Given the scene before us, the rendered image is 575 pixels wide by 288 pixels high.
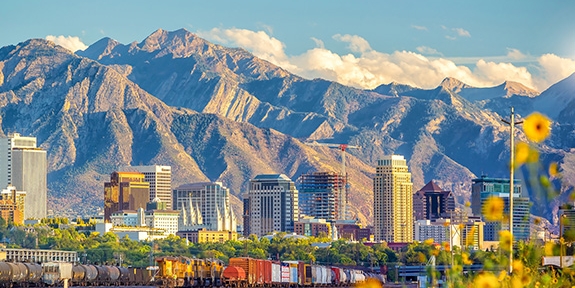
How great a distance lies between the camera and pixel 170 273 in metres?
162

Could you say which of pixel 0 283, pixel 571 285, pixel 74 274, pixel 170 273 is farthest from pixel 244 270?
pixel 571 285

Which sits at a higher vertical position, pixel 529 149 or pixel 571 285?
pixel 529 149

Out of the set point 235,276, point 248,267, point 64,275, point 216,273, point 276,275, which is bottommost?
point 276,275

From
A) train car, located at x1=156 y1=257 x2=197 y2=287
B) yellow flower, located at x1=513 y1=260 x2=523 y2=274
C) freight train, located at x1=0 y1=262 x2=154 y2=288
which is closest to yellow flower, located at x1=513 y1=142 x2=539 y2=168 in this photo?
yellow flower, located at x1=513 y1=260 x2=523 y2=274

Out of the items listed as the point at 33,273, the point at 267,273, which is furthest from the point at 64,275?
the point at 267,273

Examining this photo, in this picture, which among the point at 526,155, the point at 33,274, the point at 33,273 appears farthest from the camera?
the point at 33,273

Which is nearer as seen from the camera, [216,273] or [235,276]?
[235,276]

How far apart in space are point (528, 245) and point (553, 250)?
0.48 metres

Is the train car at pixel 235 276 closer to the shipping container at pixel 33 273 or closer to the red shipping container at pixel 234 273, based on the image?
the red shipping container at pixel 234 273

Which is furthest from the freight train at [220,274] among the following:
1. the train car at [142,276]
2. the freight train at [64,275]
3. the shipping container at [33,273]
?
the shipping container at [33,273]

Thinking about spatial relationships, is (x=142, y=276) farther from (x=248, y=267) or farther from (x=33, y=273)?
(x=33, y=273)

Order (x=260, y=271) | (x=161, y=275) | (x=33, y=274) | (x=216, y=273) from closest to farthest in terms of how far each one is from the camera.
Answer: (x=33, y=274), (x=161, y=275), (x=216, y=273), (x=260, y=271)

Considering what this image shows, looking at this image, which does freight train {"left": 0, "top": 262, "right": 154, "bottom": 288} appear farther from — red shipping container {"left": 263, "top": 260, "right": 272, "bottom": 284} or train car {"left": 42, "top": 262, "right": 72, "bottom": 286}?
red shipping container {"left": 263, "top": 260, "right": 272, "bottom": 284}

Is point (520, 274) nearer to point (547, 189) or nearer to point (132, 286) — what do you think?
point (547, 189)
